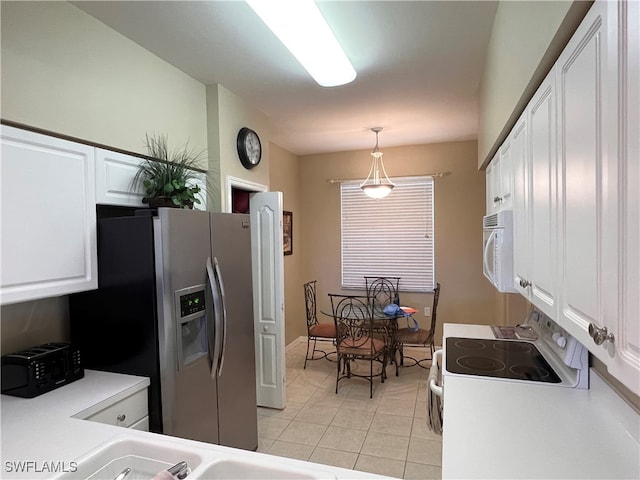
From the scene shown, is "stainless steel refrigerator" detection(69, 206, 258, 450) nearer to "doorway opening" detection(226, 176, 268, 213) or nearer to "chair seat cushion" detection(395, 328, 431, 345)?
"doorway opening" detection(226, 176, 268, 213)

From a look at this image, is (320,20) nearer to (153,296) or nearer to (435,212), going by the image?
(153,296)

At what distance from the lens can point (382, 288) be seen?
509 centimetres

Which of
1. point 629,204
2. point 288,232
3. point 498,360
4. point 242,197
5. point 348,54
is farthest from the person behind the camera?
point 288,232

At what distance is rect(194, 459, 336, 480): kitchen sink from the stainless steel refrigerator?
0.89 meters

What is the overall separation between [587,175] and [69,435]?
1809mm

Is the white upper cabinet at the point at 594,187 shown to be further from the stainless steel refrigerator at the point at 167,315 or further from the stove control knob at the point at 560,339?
the stainless steel refrigerator at the point at 167,315

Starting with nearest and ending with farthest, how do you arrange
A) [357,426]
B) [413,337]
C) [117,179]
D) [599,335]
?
1. [599,335]
2. [117,179]
3. [357,426]
4. [413,337]

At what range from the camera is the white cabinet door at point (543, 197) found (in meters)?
1.16

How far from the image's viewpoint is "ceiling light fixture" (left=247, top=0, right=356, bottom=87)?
156 cm

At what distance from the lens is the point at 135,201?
7.14 feet

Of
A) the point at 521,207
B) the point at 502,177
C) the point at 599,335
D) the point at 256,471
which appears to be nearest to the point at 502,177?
the point at 502,177

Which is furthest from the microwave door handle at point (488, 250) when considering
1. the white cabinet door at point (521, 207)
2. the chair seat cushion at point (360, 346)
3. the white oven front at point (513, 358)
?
the chair seat cushion at point (360, 346)

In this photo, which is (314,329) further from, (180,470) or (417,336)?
(180,470)

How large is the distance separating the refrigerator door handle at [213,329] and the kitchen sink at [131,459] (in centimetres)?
91
